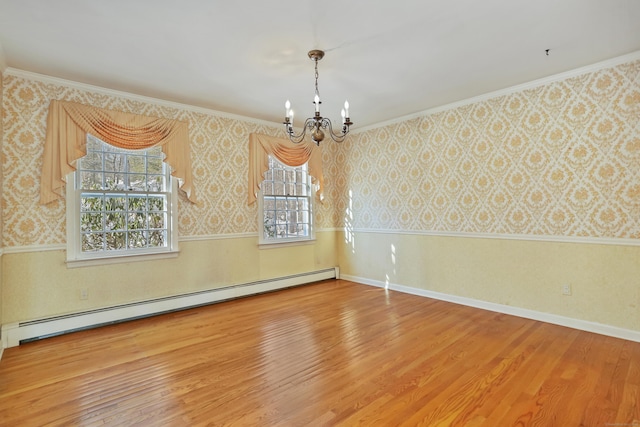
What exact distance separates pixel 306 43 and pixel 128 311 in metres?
3.51

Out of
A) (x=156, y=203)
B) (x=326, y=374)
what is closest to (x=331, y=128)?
(x=156, y=203)

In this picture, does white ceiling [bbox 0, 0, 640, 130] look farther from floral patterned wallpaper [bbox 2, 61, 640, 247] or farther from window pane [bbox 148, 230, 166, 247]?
window pane [bbox 148, 230, 166, 247]

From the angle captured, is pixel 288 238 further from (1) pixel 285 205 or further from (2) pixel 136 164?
(2) pixel 136 164

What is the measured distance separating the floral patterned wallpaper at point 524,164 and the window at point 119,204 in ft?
10.4

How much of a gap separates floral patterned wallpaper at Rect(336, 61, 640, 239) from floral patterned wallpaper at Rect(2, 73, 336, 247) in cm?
171

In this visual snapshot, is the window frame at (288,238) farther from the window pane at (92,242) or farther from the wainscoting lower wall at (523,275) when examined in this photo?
the window pane at (92,242)

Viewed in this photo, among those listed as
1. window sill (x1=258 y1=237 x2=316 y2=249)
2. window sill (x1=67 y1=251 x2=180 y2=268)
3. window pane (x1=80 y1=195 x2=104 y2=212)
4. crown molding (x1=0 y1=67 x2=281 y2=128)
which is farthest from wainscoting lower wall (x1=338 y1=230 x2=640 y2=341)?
window pane (x1=80 y1=195 x2=104 y2=212)

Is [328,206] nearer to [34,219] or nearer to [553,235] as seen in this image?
[553,235]

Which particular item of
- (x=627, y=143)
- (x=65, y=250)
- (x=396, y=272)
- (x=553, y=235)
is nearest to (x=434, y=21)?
(x=627, y=143)

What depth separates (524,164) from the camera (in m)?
3.74

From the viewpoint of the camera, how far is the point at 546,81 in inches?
141

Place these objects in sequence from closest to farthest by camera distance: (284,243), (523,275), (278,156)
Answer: (523,275)
(278,156)
(284,243)

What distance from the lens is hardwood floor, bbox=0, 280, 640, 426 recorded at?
1998 mm

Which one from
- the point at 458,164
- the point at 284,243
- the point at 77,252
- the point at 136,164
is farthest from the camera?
the point at 284,243
